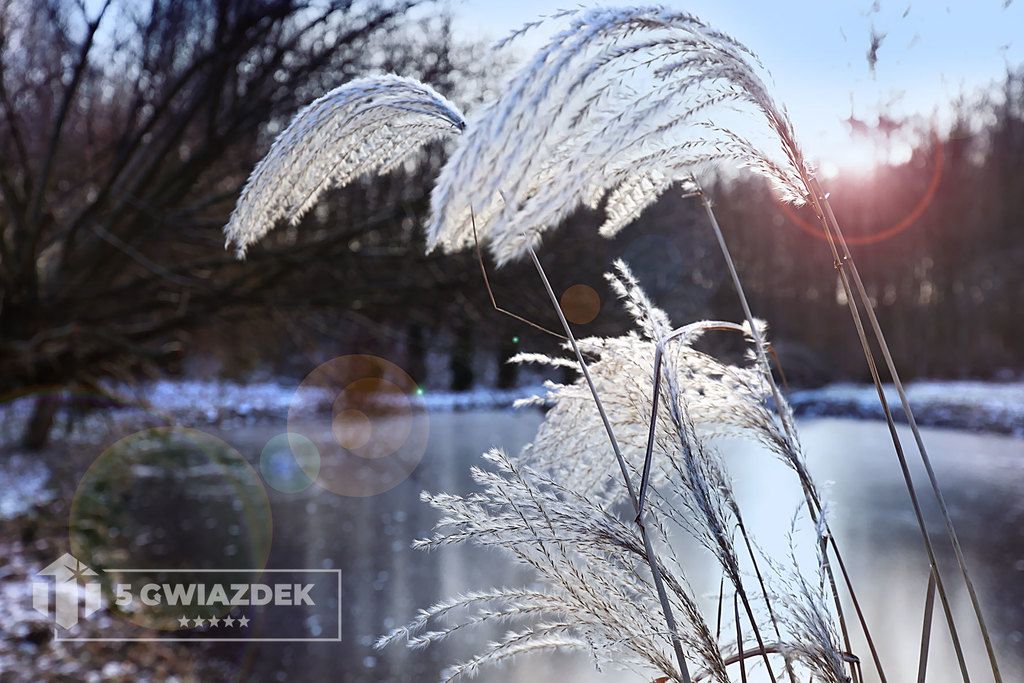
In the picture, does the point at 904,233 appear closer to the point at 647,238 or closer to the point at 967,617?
the point at 647,238

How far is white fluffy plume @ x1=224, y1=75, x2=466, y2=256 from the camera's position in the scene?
2.39ft

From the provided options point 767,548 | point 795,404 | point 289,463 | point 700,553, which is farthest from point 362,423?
point 767,548

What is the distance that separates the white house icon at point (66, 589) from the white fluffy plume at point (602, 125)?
3498 mm

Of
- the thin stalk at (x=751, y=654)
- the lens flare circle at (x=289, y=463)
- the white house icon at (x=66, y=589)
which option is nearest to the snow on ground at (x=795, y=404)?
the white house icon at (x=66, y=589)

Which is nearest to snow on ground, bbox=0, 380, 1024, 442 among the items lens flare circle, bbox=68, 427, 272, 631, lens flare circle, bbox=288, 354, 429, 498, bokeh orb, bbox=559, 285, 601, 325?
lens flare circle, bbox=288, 354, 429, 498

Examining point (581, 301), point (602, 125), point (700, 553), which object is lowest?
point (700, 553)

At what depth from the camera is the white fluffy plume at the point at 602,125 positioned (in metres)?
0.54

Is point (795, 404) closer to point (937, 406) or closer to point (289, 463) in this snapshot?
point (937, 406)

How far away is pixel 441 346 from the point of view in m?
3.94

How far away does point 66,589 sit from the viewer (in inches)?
141

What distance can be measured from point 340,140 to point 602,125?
0.30 metres

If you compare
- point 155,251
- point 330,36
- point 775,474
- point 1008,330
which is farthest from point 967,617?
point 1008,330

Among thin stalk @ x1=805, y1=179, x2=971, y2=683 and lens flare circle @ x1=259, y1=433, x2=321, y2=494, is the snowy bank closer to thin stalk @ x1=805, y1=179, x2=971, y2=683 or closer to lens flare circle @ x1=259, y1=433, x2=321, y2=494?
lens flare circle @ x1=259, y1=433, x2=321, y2=494

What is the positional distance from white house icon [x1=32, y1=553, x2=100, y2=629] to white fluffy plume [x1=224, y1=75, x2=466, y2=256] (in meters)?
3.22
